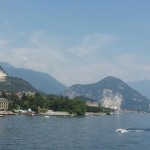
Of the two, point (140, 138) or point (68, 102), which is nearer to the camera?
point (140, 138)

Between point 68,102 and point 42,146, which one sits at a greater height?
point 68,102

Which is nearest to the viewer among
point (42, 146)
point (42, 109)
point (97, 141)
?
point (42, 146)

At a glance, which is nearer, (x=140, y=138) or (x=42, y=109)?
(x=140, y=138)

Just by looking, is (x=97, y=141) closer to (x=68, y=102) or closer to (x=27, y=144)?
(x=27, y=144)

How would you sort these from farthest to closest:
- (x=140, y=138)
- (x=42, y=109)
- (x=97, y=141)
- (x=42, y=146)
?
(x=42, y=109), (x=140, y=138), (x=97, y=141), (x=42, y=146)

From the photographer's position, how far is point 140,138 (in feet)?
256

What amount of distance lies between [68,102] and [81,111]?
11809mm

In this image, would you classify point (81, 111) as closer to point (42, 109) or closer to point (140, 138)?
point (42, 109)

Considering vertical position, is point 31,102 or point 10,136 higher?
point 31,102

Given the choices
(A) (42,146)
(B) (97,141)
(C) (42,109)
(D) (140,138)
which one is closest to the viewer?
(A) (42,146)

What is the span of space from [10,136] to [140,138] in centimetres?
2251

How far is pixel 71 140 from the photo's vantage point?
7044 centimetres

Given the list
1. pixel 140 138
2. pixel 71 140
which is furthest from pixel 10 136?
pixel 140 138

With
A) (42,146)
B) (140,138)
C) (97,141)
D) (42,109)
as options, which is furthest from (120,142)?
(42,109)
